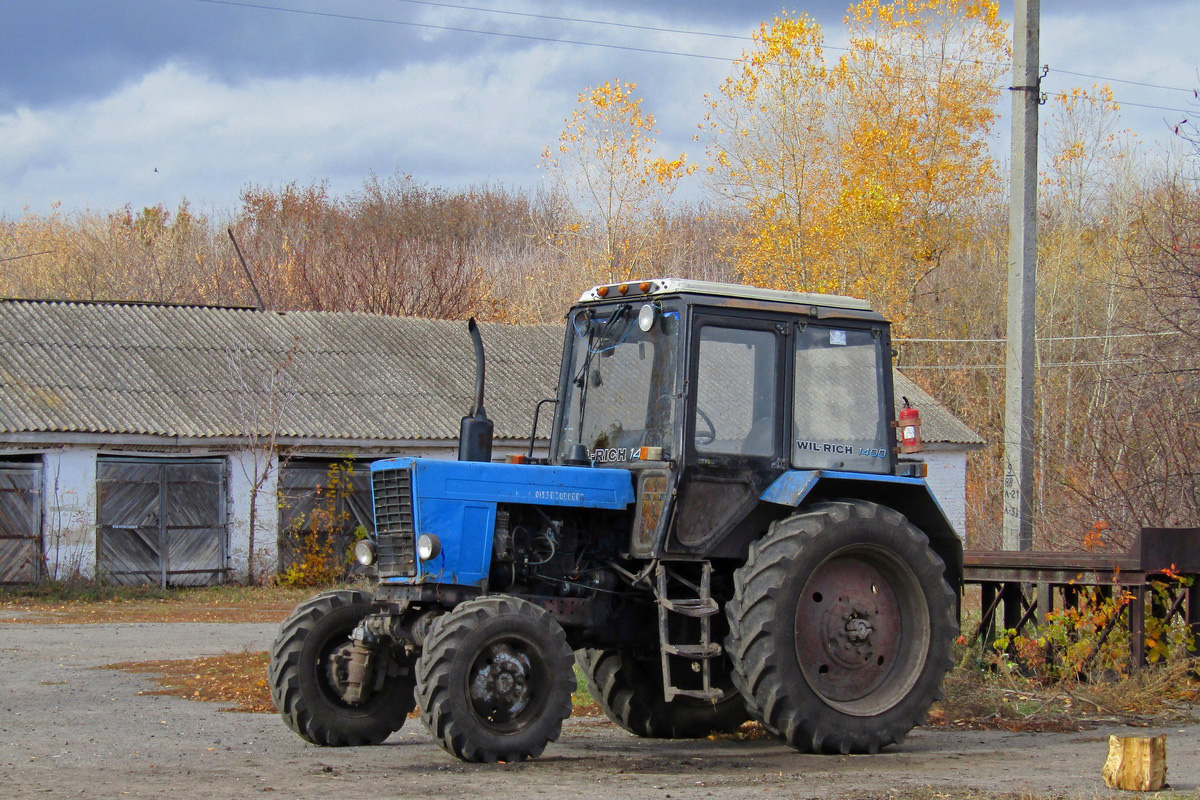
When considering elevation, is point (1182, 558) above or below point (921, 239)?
below

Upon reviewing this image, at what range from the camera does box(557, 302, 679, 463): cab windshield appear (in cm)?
757

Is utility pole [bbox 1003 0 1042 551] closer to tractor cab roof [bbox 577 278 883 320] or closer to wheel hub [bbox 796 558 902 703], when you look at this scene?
tractor cab roof [bbox 577 278 883 320]

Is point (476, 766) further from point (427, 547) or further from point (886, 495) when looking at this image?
point (886, 495)

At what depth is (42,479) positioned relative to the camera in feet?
69.7

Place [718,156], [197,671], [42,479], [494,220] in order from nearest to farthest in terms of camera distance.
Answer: [197,671], [42,479], [718,156], [494,220]

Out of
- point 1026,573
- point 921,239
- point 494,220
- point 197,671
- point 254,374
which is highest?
point 494,220

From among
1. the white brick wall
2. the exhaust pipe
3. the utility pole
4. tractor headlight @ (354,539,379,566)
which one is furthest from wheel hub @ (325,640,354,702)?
the white brick wall

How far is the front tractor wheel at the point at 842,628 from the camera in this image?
283 inches

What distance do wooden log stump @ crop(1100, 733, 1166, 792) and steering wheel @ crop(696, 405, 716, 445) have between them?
8.45ft

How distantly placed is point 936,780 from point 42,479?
59.2ft

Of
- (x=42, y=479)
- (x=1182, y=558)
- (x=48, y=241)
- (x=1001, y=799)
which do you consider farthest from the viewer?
(x=48, y=241)

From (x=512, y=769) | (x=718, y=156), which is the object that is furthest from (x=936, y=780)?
(x=718, y=156)

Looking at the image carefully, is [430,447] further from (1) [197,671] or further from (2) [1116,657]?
(2) [1116,657]

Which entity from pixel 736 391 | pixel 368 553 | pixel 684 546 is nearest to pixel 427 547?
pixel 368 553
